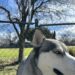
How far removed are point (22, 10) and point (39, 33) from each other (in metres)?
11.3

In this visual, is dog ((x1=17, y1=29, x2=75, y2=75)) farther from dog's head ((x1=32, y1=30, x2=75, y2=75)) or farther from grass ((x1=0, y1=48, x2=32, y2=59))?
grass ((x1=0, y1=48, x2=32, y2=59))

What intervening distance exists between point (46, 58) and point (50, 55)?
0.29 ft

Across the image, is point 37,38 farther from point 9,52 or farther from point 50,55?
point 9,52

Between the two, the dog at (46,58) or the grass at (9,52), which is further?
the grass at (9,52)

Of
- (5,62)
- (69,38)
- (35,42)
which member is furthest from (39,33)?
(5,62)

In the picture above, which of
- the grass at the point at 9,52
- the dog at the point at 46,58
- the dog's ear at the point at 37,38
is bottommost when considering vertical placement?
the grass at the point at 9,52

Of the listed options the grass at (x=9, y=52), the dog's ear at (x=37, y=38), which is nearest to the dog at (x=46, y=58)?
the dog's ear at (x=37, y=38)

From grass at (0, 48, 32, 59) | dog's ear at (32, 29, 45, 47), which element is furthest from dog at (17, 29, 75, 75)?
grass at (0, 48, 32, 59)

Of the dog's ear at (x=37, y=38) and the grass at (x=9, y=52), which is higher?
the dog's ear at (x=37, y=38)

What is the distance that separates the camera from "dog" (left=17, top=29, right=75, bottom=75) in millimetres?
4820

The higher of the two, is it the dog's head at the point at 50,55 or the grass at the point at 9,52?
the dog's head at the point at 50,55

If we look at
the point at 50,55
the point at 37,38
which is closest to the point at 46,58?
the point at 50,55

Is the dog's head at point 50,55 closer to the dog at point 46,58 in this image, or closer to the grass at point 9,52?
the dog at point 46,58

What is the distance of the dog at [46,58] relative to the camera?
4.82 metres
